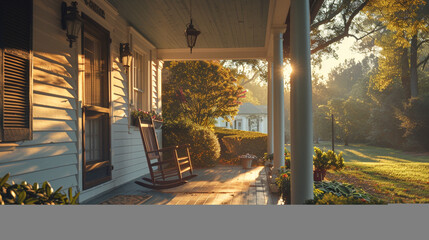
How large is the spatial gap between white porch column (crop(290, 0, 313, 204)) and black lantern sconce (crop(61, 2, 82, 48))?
2.48 m

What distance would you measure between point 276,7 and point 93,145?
3.09 meters

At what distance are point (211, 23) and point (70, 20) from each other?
9.19ft

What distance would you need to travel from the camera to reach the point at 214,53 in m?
8.25

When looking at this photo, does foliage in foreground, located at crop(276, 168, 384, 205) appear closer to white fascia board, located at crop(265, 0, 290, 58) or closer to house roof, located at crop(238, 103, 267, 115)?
white fascia board, located at crop(265, 0, 290, 58)

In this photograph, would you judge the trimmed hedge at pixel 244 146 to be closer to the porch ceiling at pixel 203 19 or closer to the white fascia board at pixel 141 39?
the porch ceiling at pixel 203 19

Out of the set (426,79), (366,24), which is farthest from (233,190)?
(426,79)

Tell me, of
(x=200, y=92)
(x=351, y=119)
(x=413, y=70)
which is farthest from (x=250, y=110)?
(x=200, y=92)

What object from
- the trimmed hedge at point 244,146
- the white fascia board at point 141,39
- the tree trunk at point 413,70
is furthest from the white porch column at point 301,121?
the tree trunk at point 413,70

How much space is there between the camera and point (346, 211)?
69.0 inches

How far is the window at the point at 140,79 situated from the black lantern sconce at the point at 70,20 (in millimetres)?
2877

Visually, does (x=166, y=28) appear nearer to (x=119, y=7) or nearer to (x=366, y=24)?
(x=119, y=7)

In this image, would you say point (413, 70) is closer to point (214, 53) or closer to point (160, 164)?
point (214, 53)

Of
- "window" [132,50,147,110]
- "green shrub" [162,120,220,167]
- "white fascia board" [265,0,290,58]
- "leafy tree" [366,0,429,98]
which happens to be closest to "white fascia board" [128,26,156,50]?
"window" [132,50,147,110]

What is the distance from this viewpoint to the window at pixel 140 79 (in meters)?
6.82
